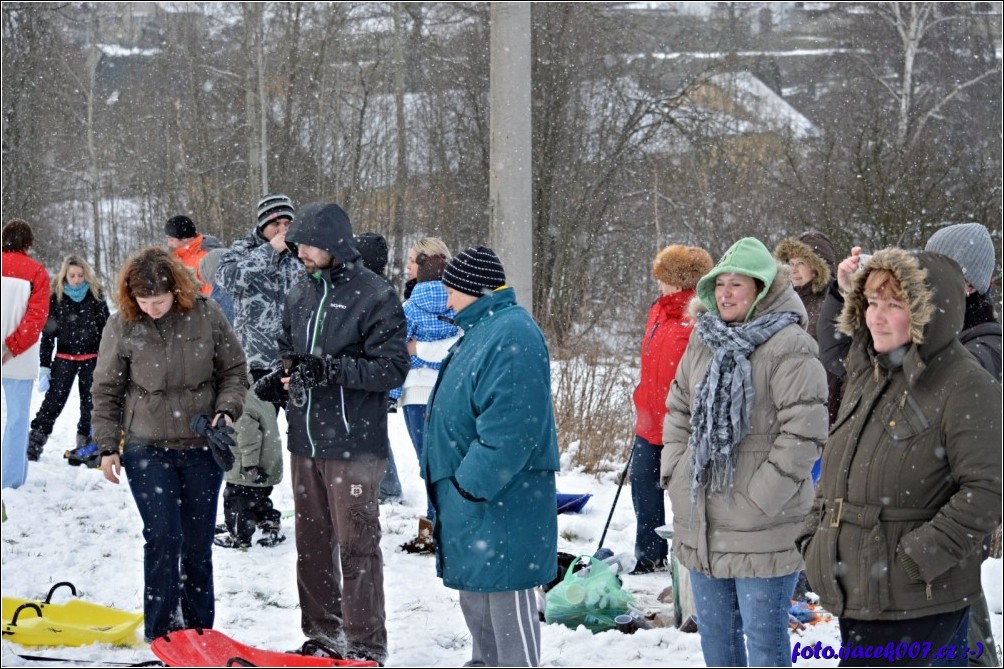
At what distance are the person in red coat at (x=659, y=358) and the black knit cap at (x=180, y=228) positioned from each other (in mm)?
3595

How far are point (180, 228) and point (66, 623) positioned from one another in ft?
10.9

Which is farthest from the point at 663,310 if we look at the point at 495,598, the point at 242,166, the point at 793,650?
the point at 242,166

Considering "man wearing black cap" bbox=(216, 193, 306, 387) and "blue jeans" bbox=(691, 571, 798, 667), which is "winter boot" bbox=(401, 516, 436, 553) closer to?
"man wearing black cap" bbox=(216, 193, 306, 387)

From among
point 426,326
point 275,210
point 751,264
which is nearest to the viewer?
point 751,264

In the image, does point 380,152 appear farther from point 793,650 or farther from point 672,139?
point 793,650

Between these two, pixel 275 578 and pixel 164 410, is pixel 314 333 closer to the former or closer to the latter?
pixel 164 410

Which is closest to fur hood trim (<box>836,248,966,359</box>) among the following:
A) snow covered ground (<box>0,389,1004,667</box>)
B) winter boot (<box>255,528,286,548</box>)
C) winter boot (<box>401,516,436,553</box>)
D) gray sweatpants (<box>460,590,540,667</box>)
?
gray sweatpants (<box>460,590,540,667</box>)

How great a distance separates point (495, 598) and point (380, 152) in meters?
17.7

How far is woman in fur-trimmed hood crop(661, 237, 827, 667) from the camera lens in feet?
11.6

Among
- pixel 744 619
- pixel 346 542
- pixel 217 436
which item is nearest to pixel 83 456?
pixel 217 436

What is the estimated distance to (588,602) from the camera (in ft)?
16.3

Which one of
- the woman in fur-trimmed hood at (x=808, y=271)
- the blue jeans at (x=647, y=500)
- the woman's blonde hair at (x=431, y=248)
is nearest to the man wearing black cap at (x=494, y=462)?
the blue jeans at (x=647, y=500)

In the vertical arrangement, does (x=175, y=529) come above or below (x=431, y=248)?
below

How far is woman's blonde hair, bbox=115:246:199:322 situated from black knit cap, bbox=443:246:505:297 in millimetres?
1401
